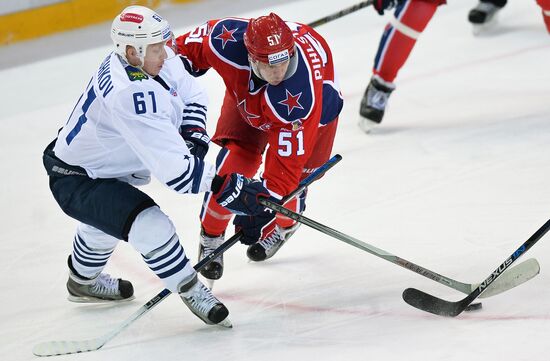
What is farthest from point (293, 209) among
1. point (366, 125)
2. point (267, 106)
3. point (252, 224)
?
point (366, 125)

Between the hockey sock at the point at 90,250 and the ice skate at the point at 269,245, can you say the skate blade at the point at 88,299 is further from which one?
the ice skate at the point at 269,245

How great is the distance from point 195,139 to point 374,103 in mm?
1776

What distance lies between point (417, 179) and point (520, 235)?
693mm

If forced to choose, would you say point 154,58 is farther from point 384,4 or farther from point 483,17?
point 483,17

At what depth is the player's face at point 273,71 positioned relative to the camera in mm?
2875

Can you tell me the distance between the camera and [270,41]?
2822 mm

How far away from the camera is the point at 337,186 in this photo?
157 inches

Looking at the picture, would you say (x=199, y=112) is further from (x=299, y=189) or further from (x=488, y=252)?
(x=488, y=252)

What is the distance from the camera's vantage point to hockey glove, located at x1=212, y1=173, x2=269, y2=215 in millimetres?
2734

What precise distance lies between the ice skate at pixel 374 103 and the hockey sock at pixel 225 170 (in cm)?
132

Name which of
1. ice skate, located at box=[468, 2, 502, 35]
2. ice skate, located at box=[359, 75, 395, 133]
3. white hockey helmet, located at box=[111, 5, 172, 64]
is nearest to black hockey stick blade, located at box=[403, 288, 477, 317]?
white hockey helmet, located at box=[111, 5, 172, 64]

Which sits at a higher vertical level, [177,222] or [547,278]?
[547,278]

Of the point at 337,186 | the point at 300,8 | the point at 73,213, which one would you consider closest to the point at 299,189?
the point at 73,213

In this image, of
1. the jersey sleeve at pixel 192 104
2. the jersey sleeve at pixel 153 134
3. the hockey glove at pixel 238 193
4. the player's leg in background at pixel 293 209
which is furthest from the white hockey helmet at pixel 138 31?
the player's leg in background at pixel 293 209
